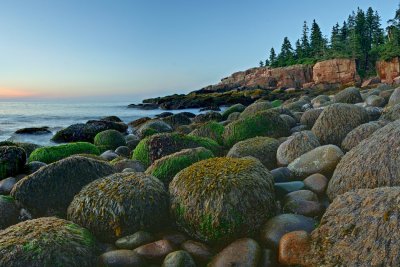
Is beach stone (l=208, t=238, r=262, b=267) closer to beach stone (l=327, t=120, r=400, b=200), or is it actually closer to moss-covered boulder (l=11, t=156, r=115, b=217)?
beach stone (l=327, t=120, r=400, b=200)

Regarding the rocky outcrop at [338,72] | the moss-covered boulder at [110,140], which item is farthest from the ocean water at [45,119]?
the rocky outcrop at [338,72]

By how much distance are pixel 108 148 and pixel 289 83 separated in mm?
69561

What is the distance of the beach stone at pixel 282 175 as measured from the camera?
18.9ft

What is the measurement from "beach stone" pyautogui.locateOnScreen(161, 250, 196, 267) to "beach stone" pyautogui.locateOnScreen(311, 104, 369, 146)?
492 centimetres

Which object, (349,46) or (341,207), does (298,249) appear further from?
(349,46)

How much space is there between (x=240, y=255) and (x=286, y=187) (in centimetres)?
167

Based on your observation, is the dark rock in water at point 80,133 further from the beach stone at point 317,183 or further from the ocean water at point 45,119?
the beach stone at point 317,183

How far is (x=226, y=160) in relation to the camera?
204 inches

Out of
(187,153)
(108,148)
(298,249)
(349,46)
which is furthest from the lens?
(349,46)

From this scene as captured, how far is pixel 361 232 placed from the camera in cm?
342

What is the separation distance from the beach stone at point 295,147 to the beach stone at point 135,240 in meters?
3.25

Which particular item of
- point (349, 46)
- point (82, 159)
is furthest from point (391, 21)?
point (82, 159)

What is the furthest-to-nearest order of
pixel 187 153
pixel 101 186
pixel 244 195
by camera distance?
1. pixel 187 153
2. pixel 101 186
3. pixel 244 195

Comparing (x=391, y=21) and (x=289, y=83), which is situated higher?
(x=391, y=21)
